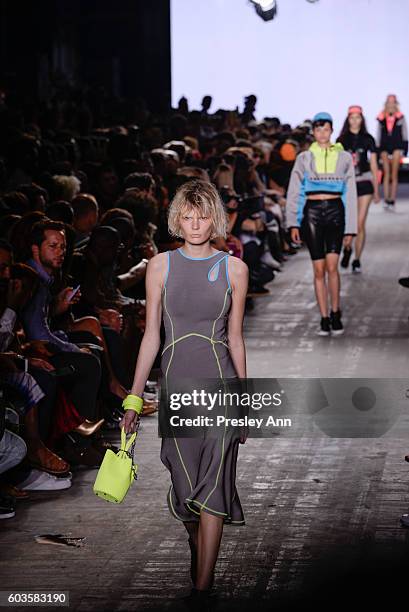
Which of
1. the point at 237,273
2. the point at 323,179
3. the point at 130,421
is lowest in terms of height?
the point at 323,179

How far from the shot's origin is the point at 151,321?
362cm

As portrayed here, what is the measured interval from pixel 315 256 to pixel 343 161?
→ 0.58 metres

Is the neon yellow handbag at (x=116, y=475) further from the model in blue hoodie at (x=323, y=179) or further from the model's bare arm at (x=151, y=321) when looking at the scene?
the model in blue hoodie at (x=323, y=179)

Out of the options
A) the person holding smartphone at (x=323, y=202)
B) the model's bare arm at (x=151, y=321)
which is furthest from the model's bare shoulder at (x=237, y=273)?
the person holding smartphone at (x=323, y=202)

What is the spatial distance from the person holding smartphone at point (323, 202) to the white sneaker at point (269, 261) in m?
2.58

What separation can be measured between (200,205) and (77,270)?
2.53 metres

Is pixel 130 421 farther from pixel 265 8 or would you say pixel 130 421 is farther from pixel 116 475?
pixel 265 8

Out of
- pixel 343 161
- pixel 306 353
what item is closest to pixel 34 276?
pixel 306 353

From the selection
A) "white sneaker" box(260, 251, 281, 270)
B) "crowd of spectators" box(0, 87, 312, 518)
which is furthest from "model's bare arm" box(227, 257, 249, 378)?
"white sneaker" box(260, 251, 281, 270)

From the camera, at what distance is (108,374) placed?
580 centimetres

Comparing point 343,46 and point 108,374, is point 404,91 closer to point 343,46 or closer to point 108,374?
point 343,46

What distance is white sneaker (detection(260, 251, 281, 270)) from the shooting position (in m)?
10.5

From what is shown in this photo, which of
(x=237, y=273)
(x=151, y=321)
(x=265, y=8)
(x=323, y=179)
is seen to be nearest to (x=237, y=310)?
(x=237, y=273)

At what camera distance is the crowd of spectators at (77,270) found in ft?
15.9
